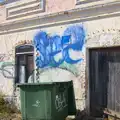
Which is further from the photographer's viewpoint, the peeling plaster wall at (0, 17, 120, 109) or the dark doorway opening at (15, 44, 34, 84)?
the dark doorway opening at (15, 44, 34, 84)

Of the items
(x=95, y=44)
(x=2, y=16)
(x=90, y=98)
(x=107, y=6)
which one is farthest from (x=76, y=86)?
(x=2, y=16)

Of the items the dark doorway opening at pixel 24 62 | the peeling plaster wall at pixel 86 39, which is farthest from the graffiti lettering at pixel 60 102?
the dark doorway opening at pixel 24 62

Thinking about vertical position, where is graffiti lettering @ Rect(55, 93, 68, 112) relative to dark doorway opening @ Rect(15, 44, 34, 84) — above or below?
below

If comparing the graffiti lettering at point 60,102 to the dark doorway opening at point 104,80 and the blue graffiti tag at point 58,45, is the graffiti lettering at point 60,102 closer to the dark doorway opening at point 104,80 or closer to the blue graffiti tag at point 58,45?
the dark doorway opening at point 104,80

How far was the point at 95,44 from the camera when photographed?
9.92 m

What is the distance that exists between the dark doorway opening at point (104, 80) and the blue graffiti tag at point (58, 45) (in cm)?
59

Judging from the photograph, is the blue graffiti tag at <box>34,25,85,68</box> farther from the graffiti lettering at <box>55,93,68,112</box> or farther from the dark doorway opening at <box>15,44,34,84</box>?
the graffiti lettering at <box>55,93,68,112</box>

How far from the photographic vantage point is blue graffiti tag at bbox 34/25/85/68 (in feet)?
34.2

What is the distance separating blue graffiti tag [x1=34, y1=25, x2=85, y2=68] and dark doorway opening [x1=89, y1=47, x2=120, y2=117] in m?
0.59

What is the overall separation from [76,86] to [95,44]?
1.50 m

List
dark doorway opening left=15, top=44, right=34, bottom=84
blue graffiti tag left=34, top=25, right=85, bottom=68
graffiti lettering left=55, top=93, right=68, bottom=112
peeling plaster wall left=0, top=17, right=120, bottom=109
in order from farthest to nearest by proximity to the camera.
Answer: dark doorway opening left=15, top=44, right=34, bottom=84, blue graffiti tag left=34, top=25, right=85, bottom=68, peeling plaster wall left=0, top=17, right=120, bottom=109, graffiti lettering left=55, top=93, right=68, bottom=112

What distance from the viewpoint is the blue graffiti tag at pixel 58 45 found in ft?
34.2

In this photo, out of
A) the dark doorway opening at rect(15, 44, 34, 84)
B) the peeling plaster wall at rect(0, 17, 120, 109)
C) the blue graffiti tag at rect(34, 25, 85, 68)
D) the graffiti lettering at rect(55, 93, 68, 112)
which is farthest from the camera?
the dark doorway opening at rect(15, 44, 34, 84)

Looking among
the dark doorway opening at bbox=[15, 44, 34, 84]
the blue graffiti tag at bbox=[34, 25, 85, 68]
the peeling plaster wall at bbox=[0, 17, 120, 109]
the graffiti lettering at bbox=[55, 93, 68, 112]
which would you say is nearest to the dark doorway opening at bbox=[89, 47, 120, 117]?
the peeling plaster wall at bbox=[0, 17, 120, 109]
